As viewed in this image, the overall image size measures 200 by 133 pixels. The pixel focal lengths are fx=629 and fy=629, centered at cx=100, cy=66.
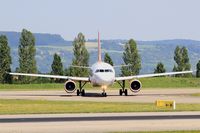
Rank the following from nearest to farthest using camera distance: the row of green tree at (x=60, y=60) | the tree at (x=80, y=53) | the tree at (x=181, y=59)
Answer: the row of green tree at (x=60, y=60)
the tree at (x=80, y=53)
the tree at (x=181, y=59)

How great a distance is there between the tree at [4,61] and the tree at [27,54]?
11.8ft

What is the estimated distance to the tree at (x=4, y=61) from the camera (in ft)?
418

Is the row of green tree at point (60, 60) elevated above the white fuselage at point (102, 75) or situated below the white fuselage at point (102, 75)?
above

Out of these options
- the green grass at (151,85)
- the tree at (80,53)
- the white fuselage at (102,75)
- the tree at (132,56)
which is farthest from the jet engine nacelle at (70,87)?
the tree at (132,56)

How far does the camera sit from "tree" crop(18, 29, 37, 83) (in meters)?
138

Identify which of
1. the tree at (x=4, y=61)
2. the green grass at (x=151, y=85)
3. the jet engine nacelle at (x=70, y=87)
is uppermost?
the tree at (x=4, y=61)

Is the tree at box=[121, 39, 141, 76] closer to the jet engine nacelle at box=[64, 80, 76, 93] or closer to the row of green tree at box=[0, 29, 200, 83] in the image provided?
the row of green tree at box=[0, 29, 200, 83]

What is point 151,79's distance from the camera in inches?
4333

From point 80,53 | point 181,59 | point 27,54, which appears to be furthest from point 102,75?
point 181,59

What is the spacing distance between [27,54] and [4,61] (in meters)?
13.6

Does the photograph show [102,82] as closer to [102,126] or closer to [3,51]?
[102,126]

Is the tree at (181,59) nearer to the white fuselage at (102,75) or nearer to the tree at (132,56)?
the tree at (132,56)

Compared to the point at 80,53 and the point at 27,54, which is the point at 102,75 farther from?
the point at 80,53

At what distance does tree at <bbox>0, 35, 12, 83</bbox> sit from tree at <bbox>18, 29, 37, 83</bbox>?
3.59 m
